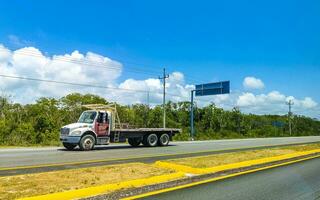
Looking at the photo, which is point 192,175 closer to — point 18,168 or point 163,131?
point 18,168

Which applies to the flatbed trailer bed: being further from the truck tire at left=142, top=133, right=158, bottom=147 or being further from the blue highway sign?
the blue highway sign

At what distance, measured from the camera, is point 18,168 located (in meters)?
12.2

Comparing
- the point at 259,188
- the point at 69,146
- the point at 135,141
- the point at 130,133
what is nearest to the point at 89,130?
the point at 69,146

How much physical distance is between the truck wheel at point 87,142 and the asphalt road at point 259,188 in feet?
38.2

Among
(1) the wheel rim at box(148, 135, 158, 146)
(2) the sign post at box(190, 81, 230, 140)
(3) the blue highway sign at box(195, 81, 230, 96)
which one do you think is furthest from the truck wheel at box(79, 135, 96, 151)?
(3) the blue highway sign at box(195, 81, 230, 96)

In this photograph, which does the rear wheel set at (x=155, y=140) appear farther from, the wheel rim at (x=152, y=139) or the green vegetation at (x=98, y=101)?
the green vegetation at (x=98, y=101)

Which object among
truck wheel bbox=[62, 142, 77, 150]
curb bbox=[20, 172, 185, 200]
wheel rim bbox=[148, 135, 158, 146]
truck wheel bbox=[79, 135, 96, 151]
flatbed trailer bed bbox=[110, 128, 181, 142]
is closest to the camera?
curb bbox=[20, 172, 185, 200]

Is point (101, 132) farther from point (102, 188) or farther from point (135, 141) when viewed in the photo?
point (102, 188)

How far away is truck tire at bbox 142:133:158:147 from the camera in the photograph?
84.2ft

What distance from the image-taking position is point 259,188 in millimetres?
9211

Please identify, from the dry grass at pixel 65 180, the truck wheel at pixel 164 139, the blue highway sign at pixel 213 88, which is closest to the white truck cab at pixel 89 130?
the truck wheel at pixel 164 139

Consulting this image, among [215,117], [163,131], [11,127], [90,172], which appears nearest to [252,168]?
[90,172]

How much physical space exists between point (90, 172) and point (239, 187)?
4.16 metres

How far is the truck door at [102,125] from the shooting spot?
73.9 ft
